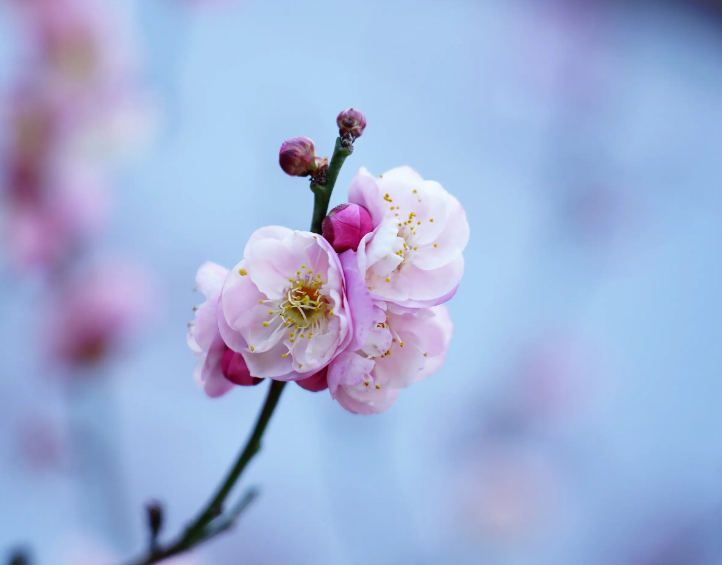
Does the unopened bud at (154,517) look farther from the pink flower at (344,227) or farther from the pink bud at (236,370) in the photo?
the pink flower at (344,227)

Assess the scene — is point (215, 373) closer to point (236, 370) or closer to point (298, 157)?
point (236, 370)

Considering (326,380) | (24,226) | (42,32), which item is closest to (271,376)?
(326,380)

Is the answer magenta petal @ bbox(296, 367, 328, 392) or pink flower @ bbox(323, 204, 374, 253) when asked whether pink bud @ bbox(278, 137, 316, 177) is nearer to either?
pink flower @ bbox(323, 204, 374, 253)

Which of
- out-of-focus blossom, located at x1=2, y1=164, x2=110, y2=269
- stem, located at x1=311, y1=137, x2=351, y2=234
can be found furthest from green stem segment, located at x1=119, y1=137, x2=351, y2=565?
out-of-focus blossom, located at x1=2, y1=164, x2=110, y2=269

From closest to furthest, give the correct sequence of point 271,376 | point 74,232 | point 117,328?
point 271,376 < point 74,232 < point 117,328

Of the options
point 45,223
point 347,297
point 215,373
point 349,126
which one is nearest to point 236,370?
point 215,373

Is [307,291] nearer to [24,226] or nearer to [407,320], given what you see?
[407,320]
